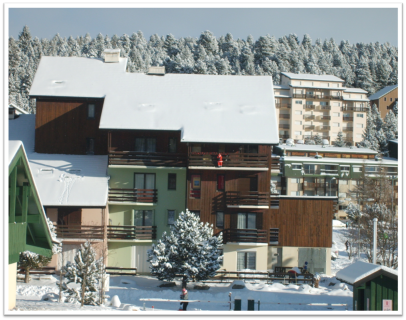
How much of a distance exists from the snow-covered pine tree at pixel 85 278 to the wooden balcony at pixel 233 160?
35.3 ft

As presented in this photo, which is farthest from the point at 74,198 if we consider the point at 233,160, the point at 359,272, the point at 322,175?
the point at 322,175

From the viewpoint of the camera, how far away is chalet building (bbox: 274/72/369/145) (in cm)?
10525

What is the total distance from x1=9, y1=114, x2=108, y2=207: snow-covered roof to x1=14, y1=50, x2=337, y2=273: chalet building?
21cm

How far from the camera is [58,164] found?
35.8 meters

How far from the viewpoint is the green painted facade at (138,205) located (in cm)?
3403

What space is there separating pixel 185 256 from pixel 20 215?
13.4 meters

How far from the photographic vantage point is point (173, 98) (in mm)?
37531

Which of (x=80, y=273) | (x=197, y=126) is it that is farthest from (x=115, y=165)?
(x=80, y=273)

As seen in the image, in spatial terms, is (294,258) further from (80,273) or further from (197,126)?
(80,273)

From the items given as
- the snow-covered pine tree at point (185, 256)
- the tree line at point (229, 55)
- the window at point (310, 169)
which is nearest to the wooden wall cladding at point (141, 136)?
the snow-covered pine tree at point (185, 256)

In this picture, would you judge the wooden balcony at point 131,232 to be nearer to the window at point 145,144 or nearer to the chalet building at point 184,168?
the chalet building at point 184,168

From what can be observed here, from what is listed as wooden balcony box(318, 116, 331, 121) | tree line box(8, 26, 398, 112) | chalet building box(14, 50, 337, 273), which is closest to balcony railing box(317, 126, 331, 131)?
wooden balcony box(318, 116, 331, 121)

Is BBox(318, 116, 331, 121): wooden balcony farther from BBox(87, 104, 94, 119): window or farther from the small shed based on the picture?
the small shed

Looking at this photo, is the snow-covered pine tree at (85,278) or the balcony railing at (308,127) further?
the balcony railing at (308,127)
